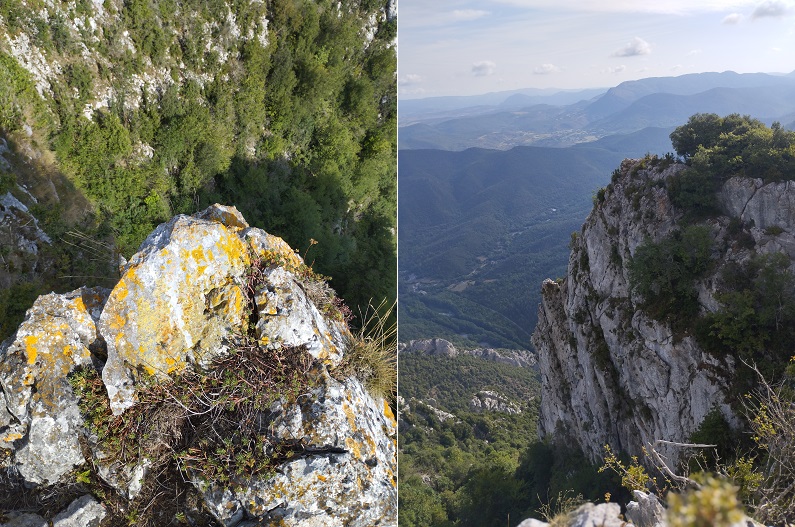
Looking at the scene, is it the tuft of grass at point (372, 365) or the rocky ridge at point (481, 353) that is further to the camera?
the rocky ridge at point (481, 353)

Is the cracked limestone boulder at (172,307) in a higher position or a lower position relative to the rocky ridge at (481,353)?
higher

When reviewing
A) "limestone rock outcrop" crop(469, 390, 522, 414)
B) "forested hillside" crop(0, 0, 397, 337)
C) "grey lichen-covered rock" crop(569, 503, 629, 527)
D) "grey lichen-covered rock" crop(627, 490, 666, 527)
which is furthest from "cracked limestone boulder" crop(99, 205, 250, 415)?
"limestone rock outcrop" crop(469, 390, 522, 414)

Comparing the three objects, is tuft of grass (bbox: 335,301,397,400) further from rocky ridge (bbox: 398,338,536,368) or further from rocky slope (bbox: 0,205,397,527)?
rocky ridge (bbox: 398,338,536,368)

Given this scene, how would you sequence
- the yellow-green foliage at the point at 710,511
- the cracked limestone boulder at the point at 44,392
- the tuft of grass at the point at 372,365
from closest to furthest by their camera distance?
the yellow-green foliage at the point at 710,511, the cracked limestone boulder at the point at 44,392, the tuft of grass at the point at 372,365

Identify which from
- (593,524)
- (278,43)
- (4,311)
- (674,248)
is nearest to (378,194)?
(278,43)

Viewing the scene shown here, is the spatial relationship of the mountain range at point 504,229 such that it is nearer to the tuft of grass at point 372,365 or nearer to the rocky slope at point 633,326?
the rocky slope at point 633,326

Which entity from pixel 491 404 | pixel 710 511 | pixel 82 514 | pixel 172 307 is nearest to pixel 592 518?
pixel 710 511

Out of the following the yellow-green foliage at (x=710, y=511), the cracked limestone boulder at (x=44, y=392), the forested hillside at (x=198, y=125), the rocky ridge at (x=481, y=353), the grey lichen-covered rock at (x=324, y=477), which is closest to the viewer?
the yellow-green foliage at (x=710, y=511)

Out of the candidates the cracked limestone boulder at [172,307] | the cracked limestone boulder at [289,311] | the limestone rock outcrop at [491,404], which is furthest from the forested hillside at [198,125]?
the limestone rock outcrop at [491,404]
